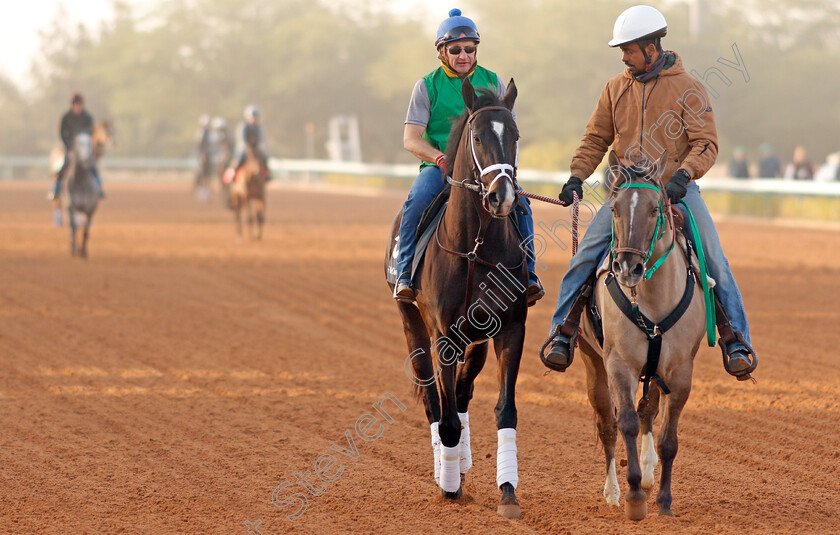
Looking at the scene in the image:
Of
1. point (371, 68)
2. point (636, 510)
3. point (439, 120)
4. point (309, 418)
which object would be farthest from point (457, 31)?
point (371, 68)

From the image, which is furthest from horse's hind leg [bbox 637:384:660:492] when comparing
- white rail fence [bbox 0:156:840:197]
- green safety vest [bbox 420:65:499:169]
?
white rail fence [bbox 0:156:840:197]

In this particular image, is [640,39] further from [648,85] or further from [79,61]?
[79,61]

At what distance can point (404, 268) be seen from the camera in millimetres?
6156

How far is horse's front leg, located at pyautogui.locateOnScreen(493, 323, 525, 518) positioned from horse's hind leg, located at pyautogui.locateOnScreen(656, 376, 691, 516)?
76cm

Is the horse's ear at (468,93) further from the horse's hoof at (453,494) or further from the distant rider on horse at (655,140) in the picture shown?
the horse's hoof at (453,494)

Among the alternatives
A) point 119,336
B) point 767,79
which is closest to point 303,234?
point 119,336

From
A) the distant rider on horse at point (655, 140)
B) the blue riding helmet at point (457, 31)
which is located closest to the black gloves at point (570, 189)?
the distant rider on horse at point (655, 140)

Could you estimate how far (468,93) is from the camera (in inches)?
216

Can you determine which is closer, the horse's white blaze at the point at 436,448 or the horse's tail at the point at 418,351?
the horse's white blaze at the point at 436,448

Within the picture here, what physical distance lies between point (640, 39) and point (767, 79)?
165 ft

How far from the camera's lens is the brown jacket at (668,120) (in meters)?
5.64

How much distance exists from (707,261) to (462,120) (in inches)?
60.4

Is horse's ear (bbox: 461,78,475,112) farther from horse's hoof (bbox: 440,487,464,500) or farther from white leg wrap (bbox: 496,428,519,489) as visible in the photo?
horse's hoof (bbox: 440,487,464,500)

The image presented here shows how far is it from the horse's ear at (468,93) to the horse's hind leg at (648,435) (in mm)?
1906
